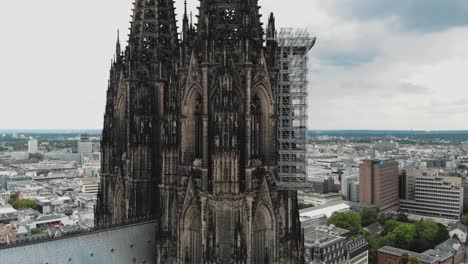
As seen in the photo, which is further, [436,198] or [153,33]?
[436,198]

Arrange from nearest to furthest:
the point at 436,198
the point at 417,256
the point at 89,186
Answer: the point at 417,256 → the point at 436,198 → the point at 89,186

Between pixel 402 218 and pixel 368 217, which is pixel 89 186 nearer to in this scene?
pixel 368 217

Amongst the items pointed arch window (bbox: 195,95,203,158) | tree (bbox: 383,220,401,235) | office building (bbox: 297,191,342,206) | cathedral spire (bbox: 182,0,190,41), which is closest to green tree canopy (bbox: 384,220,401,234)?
tree (bbox: 383,220,401,235)

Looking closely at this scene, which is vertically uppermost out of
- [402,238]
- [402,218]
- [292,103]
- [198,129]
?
[292,103]

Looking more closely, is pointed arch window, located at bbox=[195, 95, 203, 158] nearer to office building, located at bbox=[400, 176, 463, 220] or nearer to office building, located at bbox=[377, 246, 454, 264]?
office building, located at bbox=[377, 246, 454, 264]

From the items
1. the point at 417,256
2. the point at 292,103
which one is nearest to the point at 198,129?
the point at 292,103

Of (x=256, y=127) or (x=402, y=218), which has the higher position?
(x=256, y=127)

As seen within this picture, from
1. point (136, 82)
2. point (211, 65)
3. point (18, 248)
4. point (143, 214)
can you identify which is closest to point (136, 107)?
point (136, 82)
